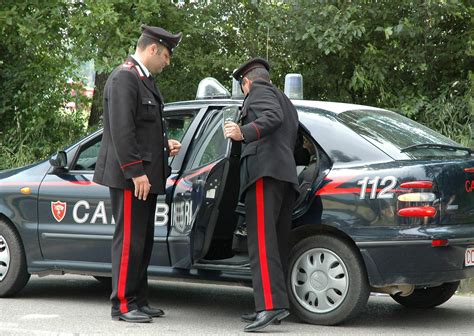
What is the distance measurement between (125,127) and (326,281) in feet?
5.16

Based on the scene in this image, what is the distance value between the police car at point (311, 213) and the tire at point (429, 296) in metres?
0.01

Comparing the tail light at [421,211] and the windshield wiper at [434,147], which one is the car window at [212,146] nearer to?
the windshield wiper at [434,147]

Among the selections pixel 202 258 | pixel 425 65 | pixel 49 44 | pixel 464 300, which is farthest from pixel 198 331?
pixel 49 44

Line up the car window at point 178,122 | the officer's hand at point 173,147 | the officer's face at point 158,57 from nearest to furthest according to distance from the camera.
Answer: the officer's face at point 158,57, the officer's hand at point 173,147, the car window at point 178,122

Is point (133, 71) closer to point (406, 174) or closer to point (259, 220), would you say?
point (259, 220)

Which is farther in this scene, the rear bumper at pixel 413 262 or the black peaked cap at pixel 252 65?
the black peaked cap at pixel 252 65

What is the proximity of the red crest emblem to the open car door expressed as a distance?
930mm

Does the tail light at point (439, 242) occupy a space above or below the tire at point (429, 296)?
above

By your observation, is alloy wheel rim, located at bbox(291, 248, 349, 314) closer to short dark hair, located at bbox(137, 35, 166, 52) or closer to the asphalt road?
the asphalt road

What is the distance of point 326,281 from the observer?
6.39 m

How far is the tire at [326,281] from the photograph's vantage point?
6293mm

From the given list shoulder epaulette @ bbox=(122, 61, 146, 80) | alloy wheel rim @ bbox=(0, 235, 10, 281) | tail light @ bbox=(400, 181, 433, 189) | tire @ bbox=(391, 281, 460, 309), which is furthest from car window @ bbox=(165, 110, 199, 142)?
tire @ bbox=(391, 281, 460, 309)

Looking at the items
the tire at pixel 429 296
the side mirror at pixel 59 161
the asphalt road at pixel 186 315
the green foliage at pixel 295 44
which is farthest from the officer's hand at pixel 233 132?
the green foliage at pixel 295 44

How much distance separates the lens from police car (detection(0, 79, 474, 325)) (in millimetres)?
6156
